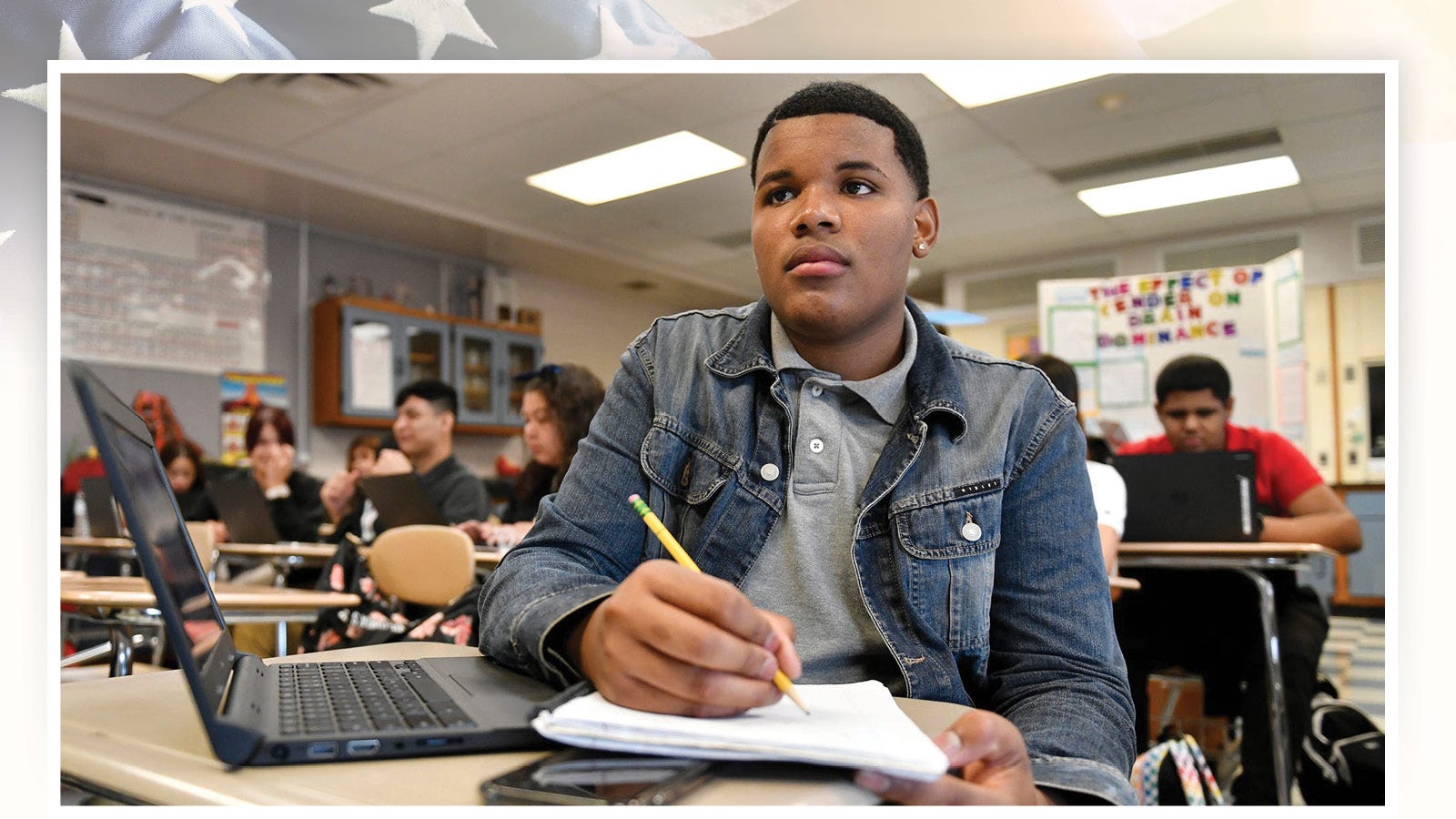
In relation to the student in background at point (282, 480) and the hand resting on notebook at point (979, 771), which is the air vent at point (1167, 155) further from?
the hand resting on notebook at point (979, 771)

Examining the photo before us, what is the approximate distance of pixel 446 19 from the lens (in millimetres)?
1228

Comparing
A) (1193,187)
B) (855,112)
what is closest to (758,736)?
(855,112)

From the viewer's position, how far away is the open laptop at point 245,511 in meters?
3.90

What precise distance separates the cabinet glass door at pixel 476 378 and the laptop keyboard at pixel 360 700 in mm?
6468

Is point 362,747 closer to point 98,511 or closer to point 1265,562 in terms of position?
point 1265,562

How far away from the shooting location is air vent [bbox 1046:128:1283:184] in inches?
197

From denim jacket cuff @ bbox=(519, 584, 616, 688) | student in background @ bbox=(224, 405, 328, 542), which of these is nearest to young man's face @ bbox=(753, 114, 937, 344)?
denim jacket cuff @ bbox=(519, 584, 616, 688)

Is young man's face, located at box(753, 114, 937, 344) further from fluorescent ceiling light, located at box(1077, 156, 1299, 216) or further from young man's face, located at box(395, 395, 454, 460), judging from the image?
fluorescent ceiling light, located at box(1077, 156, 1299, 216)

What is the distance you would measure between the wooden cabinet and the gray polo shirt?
19.2 feet

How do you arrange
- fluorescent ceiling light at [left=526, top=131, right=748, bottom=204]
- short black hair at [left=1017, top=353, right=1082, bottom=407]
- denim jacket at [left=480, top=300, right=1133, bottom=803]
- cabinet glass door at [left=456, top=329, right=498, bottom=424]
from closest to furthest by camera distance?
denim jacket at [left=480, top=300, right=1133, bottom=803]
short black hair at [left=1017, top=353, right=1082, bottom=407]
fluorescent ceiling light at [left=526, top=131, right=748, bottom=204]
cabinet glass door at [left=456, top=329, right=498, bottom=424]

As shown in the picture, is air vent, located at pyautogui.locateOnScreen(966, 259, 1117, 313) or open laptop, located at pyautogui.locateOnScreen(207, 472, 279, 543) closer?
open laptop, located at pyautogui.locateOnScreen(207, 472, 279, 543)

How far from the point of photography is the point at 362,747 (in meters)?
0.51

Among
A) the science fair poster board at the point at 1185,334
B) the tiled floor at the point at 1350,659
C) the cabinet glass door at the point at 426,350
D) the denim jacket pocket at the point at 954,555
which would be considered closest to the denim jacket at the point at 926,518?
the denim jacket pocket at the point at 954,555
